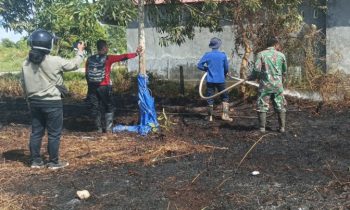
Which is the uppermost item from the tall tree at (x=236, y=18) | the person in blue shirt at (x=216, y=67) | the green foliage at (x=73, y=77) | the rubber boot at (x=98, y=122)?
the tall tree at (x=236, y=18)

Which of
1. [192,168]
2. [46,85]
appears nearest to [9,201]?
[46,85]

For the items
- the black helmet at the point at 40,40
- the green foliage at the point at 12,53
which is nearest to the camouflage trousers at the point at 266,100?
the black helmet at the point at 40,40

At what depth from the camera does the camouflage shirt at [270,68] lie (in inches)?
320

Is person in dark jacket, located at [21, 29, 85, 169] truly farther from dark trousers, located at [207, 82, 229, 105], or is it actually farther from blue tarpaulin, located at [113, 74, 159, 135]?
dark trousers, located at [207, 82, 229, 105]

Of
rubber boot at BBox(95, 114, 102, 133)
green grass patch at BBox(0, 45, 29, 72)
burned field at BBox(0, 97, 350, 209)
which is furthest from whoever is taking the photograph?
green grass patch at BBox(0, 45, 29, 72)

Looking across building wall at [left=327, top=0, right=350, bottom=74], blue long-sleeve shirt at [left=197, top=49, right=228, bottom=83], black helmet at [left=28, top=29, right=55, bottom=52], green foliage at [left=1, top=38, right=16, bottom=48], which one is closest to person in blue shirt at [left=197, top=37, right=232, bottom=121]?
blue long-sleeve shirt at [left=197, top=49, right=228, bottom=83]

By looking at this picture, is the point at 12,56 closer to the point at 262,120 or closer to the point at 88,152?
the point at 88,152

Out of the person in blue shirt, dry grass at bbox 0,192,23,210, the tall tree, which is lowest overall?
dry grass at bbox 0,192,23,210

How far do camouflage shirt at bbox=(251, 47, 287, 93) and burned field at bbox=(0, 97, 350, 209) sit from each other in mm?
776

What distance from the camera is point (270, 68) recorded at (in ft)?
26.7

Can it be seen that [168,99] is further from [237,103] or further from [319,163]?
[319,163]

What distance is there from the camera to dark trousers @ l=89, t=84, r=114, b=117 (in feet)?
28.6

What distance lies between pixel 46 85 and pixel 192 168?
2175 mm

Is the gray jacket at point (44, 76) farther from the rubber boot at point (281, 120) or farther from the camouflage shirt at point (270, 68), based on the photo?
the rubber boot at point (281, 120)
